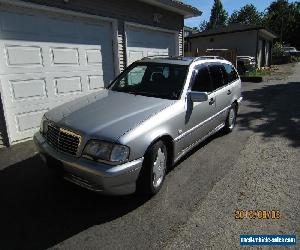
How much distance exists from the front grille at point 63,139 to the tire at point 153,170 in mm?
854

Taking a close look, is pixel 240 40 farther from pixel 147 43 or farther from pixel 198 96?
pixel 198 96

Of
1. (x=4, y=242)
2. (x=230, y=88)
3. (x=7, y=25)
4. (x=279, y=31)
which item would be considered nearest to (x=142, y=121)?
(x=4, y=242)

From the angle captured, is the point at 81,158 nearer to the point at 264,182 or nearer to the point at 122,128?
the point at 122,128

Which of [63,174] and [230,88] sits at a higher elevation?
[230,88]

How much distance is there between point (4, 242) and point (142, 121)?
198 centimetres

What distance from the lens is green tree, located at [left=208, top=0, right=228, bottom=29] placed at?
81938 mm

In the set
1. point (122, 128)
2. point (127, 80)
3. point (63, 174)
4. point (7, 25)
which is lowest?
point (63, 174)

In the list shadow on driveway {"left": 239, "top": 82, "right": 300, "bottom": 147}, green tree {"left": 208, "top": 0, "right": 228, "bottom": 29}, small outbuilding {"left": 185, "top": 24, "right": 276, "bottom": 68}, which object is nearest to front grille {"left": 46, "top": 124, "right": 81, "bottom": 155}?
shadow on driveway {"left": 239, "top": 82, "right": 300, "bottom": 147}

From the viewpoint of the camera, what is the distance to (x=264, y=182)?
13.8 feet

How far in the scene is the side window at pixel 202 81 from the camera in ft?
15.4

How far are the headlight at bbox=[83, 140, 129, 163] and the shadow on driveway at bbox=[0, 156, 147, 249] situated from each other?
2.47 feet

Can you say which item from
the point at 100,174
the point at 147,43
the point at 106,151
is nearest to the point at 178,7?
the point at 147,43

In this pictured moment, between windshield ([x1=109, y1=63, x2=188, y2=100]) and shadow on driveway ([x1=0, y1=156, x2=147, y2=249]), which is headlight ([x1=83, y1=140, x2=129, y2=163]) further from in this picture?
windshield ([x1=109, y1=63, x2=188, y2=100])

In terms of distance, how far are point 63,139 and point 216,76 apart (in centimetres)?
327
